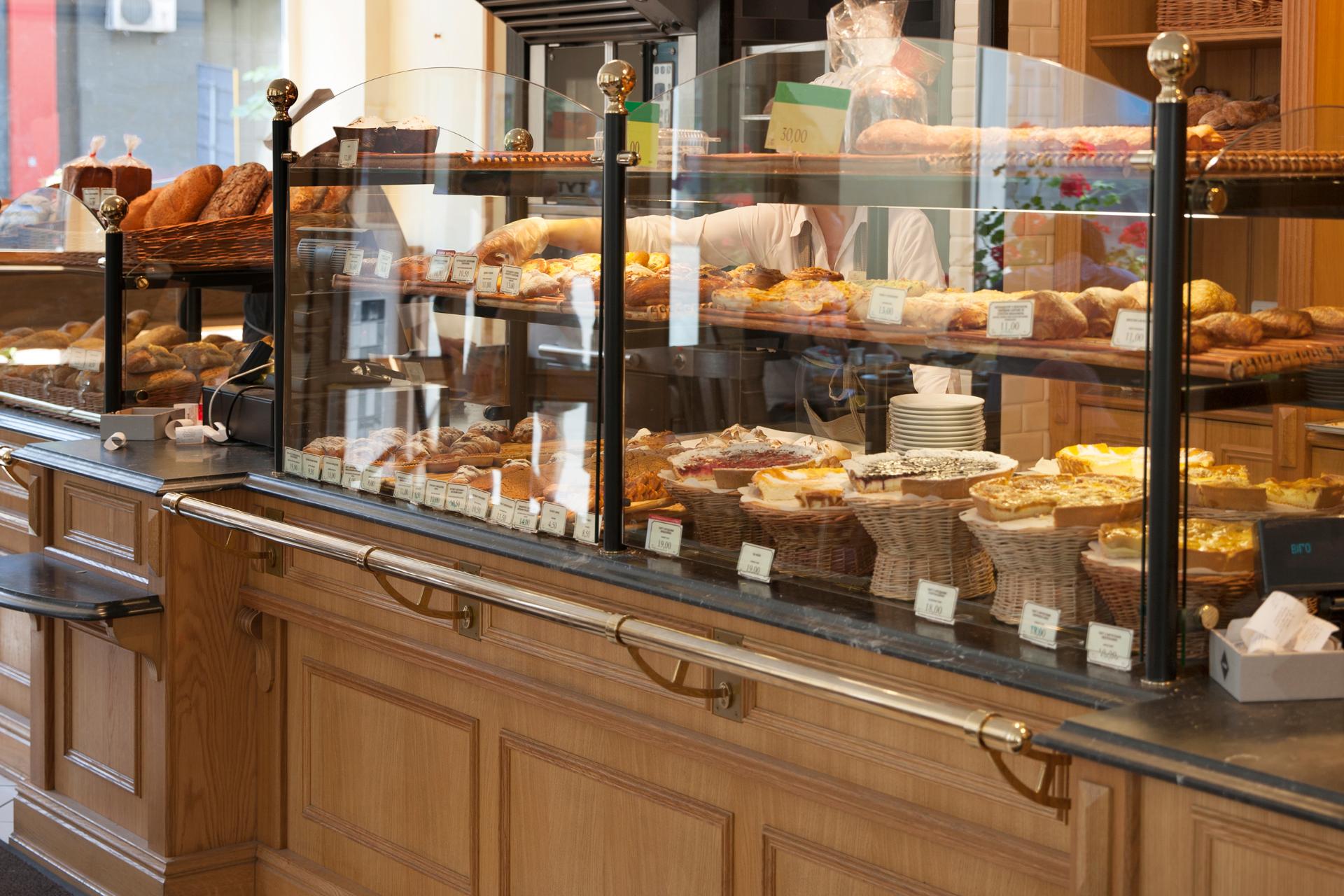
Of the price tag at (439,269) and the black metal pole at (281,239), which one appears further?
the black metal pole at (281,239)

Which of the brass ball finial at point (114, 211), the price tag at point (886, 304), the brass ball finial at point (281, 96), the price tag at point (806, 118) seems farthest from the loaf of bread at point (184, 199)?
the price tag at point (886, 304)

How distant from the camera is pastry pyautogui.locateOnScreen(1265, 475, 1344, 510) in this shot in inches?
69.9

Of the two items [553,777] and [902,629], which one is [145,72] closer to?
[553,777]

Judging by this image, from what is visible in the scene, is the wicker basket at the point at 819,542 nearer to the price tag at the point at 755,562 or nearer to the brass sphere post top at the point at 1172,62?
the price tag at the point at 755,562

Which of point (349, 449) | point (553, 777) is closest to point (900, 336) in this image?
point (553, 777)

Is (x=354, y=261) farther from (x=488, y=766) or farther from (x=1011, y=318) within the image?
(x=1011, y=318)

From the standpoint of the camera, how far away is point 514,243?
8.24ft

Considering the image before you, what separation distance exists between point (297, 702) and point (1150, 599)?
1.83 metres

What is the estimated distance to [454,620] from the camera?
2441 millimetres

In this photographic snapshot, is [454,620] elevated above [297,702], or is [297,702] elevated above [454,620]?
[454,620]

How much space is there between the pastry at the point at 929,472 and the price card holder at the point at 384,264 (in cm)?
111

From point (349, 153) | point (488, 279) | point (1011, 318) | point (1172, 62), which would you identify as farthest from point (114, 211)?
point (1172, 62)

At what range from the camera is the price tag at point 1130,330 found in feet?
5.22

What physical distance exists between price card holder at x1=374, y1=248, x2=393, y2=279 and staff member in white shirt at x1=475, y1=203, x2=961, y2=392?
528mm
